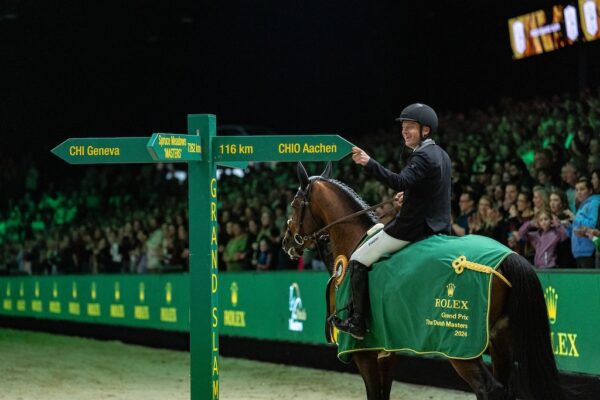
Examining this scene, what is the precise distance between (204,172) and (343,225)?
5.12ft

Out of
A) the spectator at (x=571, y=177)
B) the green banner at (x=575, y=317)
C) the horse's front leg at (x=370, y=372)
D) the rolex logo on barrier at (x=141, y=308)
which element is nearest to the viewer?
the horse's front leg at (x=370, y=372)

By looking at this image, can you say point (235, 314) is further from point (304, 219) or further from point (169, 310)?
point (304, 219)

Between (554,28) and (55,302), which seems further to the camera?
(55,302)

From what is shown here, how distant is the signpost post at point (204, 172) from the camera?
8.39m

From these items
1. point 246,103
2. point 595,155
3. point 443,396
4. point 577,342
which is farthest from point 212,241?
point 246,103

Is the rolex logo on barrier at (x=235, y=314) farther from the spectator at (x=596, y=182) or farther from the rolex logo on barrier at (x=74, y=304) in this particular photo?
the spectator at (x=596, y=182)

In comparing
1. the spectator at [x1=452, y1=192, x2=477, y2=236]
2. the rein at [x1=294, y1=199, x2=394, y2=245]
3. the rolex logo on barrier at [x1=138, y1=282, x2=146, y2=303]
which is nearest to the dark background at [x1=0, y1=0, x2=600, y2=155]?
the rolex logo on barrier at [x1=138, y1=282, x2=146, y2=303]

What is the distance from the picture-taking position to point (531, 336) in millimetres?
7801

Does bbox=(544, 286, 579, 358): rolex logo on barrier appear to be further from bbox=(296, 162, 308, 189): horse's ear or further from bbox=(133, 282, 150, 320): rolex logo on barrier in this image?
bbox=(133, 282, 150, 320): rolex logo on barrier

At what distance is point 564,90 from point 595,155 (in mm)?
11128

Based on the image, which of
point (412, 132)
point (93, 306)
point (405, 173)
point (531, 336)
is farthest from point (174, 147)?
point (93, 306)

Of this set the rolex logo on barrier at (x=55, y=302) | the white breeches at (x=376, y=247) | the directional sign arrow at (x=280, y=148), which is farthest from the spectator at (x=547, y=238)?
the rolex logo on barrier at (x=55, y=302)

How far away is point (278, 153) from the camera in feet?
27.9

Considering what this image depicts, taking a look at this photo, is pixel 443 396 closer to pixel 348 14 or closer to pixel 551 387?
pixel 551 387
